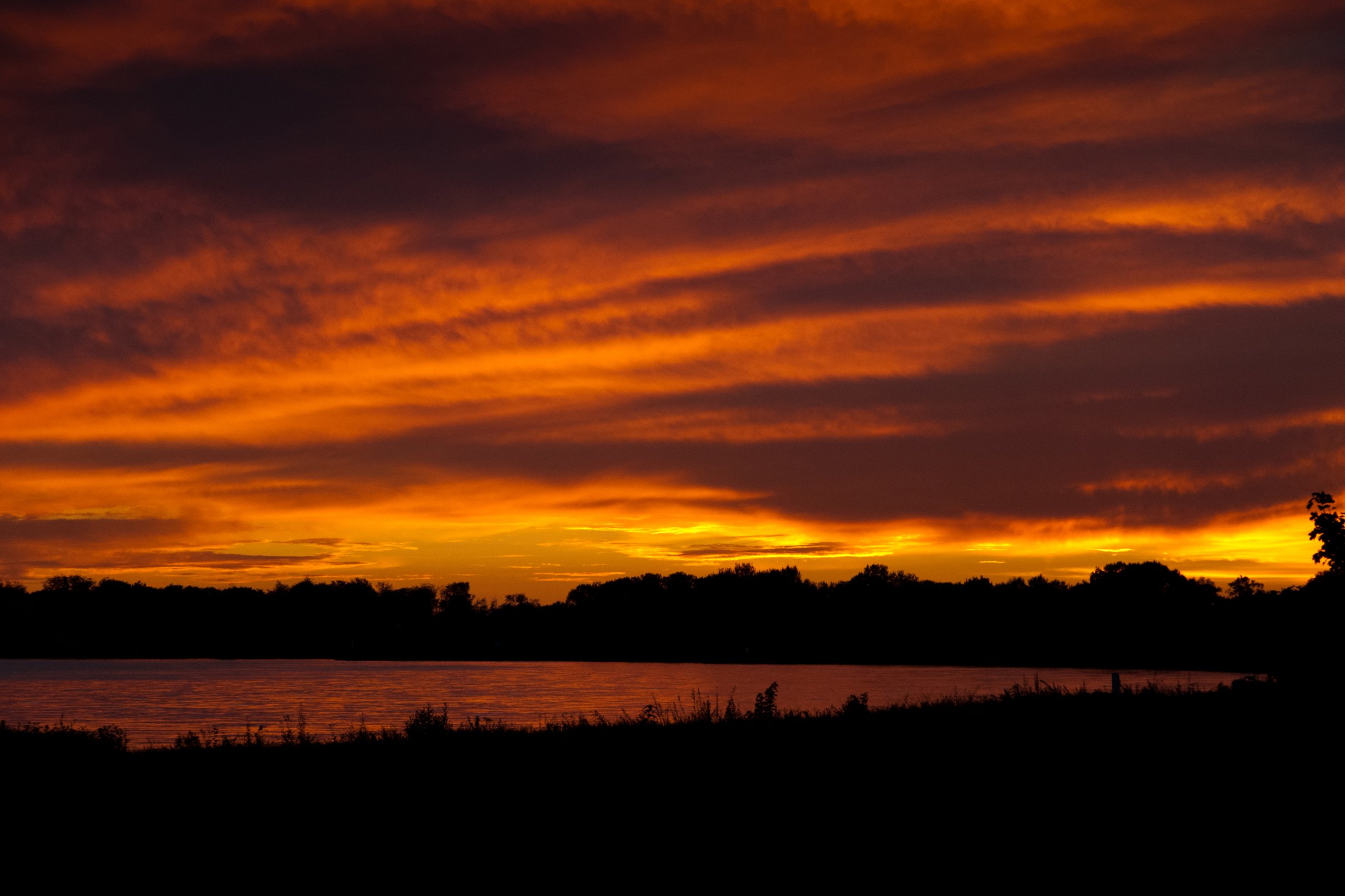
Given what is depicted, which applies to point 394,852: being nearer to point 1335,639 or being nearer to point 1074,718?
point 1074,718

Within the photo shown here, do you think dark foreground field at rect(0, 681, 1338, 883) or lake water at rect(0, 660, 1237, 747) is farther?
lake water at rect(0, 660, 1237, 747)

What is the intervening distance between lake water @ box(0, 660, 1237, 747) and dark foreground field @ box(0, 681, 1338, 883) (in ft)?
61.2

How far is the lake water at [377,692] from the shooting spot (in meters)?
63.0

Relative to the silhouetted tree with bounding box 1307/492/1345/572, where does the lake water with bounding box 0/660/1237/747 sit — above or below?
below

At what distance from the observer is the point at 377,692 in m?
104

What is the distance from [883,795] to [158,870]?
9.33 metres

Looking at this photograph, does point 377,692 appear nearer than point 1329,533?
No

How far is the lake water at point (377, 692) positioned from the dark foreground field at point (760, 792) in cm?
1864

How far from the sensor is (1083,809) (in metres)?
15.0

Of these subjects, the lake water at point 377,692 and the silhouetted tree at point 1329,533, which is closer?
the silhouetted tree at point 1329,533

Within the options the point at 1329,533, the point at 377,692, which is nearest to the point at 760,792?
the point at 1329,533

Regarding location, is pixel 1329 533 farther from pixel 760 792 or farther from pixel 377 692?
pixel 377 692

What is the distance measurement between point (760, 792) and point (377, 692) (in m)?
94.6

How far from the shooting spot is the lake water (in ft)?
207
